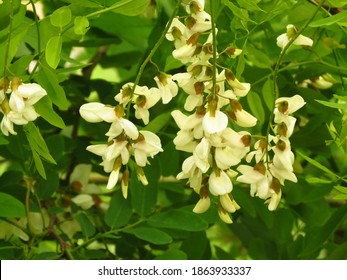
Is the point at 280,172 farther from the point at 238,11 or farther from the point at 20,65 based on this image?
the point at 20,65

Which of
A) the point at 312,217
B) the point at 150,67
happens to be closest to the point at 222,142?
the point at 150,67

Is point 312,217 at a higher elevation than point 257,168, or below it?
below

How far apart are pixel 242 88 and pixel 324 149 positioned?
0.39 meters

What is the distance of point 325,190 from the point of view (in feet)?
2.89

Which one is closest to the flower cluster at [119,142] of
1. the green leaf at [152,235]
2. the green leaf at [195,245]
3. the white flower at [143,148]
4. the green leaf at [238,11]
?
the white flower at [143,148]

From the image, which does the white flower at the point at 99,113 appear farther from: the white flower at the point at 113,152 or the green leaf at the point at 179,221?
the green leaf at the point at 179,221

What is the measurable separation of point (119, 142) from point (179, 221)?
0.83 ft

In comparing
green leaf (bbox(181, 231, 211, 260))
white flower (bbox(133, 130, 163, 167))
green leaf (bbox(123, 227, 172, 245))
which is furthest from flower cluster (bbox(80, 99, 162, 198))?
green leaf (bbox(181, 231, 211, 260))

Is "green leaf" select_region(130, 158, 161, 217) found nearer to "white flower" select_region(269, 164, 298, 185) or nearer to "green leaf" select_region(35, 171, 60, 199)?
"green leaf" select_region(35, 171, 60, 199)

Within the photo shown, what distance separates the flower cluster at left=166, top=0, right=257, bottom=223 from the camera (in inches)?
22.4

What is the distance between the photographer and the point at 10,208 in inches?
30.6

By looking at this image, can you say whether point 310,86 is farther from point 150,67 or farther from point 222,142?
point 222,142

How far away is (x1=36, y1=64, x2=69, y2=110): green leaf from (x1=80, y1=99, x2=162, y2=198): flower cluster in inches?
1.5

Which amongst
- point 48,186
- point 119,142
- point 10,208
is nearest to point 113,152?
point 119,142
